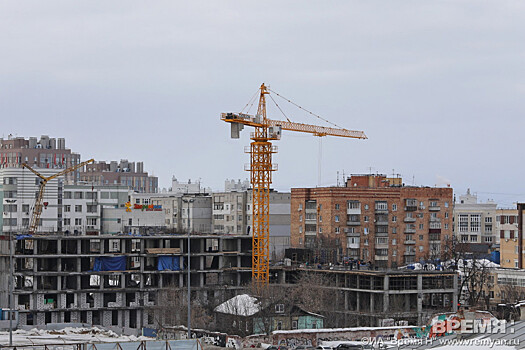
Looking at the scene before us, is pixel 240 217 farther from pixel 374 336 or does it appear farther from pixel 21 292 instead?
pixel 374 336

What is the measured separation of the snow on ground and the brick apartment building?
58085mm

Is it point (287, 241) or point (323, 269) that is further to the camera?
point (287, 241)

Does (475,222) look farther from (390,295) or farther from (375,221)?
(390,295)

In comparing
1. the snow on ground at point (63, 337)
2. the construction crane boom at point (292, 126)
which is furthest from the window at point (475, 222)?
the snow on ground at point (63, 337)

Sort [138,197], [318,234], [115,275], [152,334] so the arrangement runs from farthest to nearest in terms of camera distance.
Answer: [138,197], [318,234], [115,275], [152,334]

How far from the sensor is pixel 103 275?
94.9 meters

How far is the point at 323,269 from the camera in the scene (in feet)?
328

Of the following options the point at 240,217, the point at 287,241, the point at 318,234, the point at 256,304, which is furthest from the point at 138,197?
the point at 256,304

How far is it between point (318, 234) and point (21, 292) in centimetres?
4799

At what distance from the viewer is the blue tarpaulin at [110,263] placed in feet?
312

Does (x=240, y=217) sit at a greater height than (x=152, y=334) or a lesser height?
greater

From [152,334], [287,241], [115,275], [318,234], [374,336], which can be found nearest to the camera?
[374,336]

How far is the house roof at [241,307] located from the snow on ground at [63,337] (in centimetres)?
1339

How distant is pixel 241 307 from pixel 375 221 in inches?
2022
